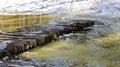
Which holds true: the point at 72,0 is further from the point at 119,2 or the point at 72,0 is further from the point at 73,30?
the point at 73,30

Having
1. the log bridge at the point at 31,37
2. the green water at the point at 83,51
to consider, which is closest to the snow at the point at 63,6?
the log bridge at the point at 31,37

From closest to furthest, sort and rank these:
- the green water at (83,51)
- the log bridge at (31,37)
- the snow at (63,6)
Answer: the green water at (83,51) → the log bridge at (31,37) → the snow at (63,6)

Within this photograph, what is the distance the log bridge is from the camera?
5.68 metres

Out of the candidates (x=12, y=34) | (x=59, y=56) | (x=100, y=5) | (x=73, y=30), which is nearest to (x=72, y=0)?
(x=100, y=5)

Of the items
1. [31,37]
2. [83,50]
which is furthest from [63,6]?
[83,50]

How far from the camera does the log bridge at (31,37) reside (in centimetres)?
568

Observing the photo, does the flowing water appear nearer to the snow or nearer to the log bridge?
the log bridge

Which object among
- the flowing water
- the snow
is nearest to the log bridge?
the flowing water

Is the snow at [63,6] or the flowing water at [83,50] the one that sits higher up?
the snow at [63,6]

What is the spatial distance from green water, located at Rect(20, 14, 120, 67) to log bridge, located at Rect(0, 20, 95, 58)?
0.47 feet

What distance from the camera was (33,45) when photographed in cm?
632

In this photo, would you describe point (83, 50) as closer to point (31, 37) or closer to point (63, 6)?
point (31, 37)

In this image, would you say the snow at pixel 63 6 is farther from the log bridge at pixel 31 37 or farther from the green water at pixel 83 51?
the green water at pixel 83 51

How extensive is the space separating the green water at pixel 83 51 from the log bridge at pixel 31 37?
0.14 metres
